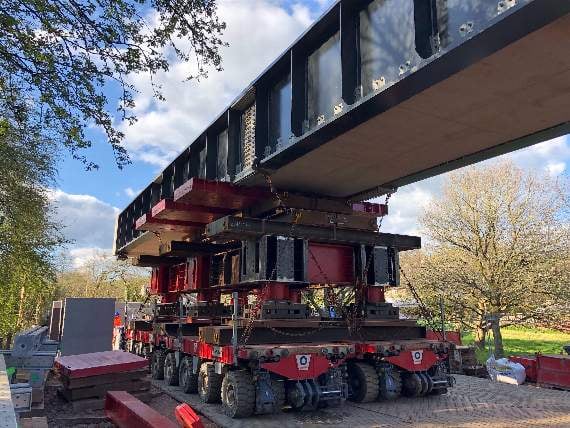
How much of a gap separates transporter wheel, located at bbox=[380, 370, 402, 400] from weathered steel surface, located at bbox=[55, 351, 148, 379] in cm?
501

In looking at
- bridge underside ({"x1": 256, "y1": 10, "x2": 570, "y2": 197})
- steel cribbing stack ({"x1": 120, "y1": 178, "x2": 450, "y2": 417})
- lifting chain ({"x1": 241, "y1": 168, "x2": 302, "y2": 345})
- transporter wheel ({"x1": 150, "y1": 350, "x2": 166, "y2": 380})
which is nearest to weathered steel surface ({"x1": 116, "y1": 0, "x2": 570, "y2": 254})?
bridge underside ({"x1": 256, "y1": 10, "x2": 570, "y2": 197})

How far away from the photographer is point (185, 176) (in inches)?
519

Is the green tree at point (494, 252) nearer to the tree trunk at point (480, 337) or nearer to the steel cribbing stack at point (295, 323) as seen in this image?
the tree trunk at point (480, 337)

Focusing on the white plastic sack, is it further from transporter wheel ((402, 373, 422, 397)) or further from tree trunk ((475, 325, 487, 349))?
tree trunk ((475, 325, 487, 349))

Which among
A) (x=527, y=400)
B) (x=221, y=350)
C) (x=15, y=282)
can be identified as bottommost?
(x=527, y=400)

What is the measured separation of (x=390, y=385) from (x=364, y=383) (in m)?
0.59

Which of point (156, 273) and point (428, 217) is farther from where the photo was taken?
point (428, 217)

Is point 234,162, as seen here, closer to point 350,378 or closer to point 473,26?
point 350,378

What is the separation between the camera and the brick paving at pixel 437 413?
24.5ft

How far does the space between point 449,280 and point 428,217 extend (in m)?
3.24

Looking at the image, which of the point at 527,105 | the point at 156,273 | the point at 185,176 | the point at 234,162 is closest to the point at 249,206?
the point at 234,162

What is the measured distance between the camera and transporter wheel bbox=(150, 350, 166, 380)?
494 inches

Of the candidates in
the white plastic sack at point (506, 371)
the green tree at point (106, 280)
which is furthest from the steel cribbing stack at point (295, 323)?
the green tree at point (106, 280)

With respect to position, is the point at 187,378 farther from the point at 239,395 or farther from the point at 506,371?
the point at 506,371
